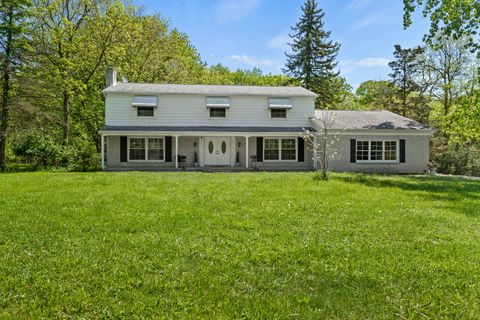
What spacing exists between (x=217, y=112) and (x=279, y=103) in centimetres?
406

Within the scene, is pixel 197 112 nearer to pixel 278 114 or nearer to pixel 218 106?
pixel 218 106

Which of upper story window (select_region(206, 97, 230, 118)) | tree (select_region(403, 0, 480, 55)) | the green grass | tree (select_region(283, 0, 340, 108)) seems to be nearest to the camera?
the green grass

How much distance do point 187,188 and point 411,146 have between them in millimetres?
15759

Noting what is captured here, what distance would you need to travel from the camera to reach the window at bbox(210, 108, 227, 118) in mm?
20625

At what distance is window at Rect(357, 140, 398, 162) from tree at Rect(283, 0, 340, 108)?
18641 millimetres

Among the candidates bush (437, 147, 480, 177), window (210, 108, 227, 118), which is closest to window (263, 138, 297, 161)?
window (210, 108, 227, 118)

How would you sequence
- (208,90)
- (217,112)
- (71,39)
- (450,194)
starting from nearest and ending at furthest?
(450,194) → (217,112) → (208,90) → (71,39)

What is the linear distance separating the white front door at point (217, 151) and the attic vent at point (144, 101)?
155 inches

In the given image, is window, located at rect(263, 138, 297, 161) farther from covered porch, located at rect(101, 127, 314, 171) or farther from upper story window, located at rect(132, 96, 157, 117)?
upper story window, located at rect(132, 96, 157, 117)

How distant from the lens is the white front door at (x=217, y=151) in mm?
20438

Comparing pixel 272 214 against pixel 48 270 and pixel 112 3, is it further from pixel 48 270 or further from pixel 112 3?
pixel 112 3

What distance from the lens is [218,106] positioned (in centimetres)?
2028

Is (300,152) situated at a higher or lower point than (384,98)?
lower

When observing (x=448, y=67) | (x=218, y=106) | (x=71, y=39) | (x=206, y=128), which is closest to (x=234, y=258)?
(x=206, y=128)
